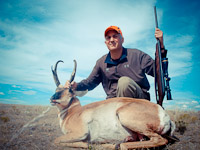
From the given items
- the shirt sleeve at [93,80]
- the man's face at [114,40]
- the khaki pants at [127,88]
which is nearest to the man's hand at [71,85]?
the shirt sleeve at [93,80]

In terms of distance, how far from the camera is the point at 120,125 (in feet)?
10.4

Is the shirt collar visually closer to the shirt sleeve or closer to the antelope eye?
the shirt sleeve

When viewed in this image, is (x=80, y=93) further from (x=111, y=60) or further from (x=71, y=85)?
(x=111, y=60)

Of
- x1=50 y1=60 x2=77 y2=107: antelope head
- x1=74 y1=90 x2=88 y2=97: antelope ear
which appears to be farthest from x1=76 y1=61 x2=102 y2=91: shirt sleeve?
x1=50 y1=60 x2=77 y2=107: antelope head

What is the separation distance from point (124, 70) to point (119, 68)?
176 mm

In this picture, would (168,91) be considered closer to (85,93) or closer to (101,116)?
(101,116)

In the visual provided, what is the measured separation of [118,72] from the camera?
15.8 feet

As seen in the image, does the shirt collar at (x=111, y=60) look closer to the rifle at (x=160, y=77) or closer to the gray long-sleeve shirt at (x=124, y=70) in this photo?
the gray long-sleeve shirt at (x=124, y=70)

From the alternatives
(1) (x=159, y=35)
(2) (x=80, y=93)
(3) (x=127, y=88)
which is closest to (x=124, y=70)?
(3) (x=127, y=88)

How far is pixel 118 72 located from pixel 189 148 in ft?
8.65

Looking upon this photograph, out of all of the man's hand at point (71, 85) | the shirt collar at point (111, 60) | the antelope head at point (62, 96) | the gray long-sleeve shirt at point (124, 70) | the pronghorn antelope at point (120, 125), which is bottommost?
the pronghorn antelope at point (120, 125)

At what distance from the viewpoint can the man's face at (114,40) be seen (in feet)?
16.5

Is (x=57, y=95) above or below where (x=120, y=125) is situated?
above

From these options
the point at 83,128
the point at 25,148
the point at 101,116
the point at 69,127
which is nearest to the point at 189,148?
the point at 101,116
